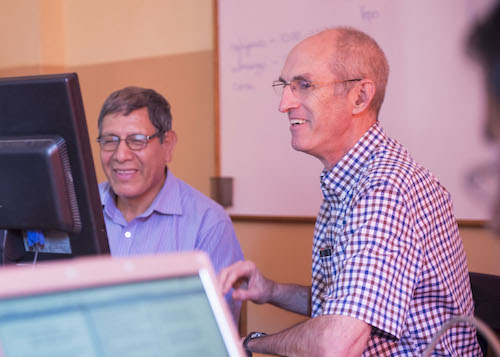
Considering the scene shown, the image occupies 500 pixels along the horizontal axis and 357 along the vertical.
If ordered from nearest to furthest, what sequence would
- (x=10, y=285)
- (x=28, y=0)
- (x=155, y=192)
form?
(x=10, y=285)
(x=155, y=192)
(x=28, y=0)

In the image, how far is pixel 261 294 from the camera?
4.58 feet

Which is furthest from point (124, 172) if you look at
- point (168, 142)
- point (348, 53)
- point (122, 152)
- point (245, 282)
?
point (348, 53)

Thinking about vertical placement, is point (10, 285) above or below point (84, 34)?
below

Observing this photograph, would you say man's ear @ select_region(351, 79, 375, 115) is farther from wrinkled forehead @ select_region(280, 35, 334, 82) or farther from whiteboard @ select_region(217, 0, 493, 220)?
whiteboard @ select_region(217, 0, 493, 220)

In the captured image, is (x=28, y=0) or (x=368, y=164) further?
(x=28, y=0)

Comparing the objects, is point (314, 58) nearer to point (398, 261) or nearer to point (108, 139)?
point (398, 261)

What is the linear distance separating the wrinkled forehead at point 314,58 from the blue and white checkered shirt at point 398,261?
10.8 inches

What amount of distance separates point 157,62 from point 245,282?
1702 millimetres

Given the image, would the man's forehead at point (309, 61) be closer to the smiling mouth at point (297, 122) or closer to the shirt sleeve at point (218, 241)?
the smiling mouth at point (297, 122)

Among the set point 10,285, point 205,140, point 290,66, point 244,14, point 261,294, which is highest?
point 244,14

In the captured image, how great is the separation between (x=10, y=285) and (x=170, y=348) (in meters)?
0.17

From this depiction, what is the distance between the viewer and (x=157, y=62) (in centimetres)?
277

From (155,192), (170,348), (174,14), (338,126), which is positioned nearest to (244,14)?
(174,14)

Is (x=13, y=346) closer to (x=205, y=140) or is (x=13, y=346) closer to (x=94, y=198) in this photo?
(x=94, y=198)
